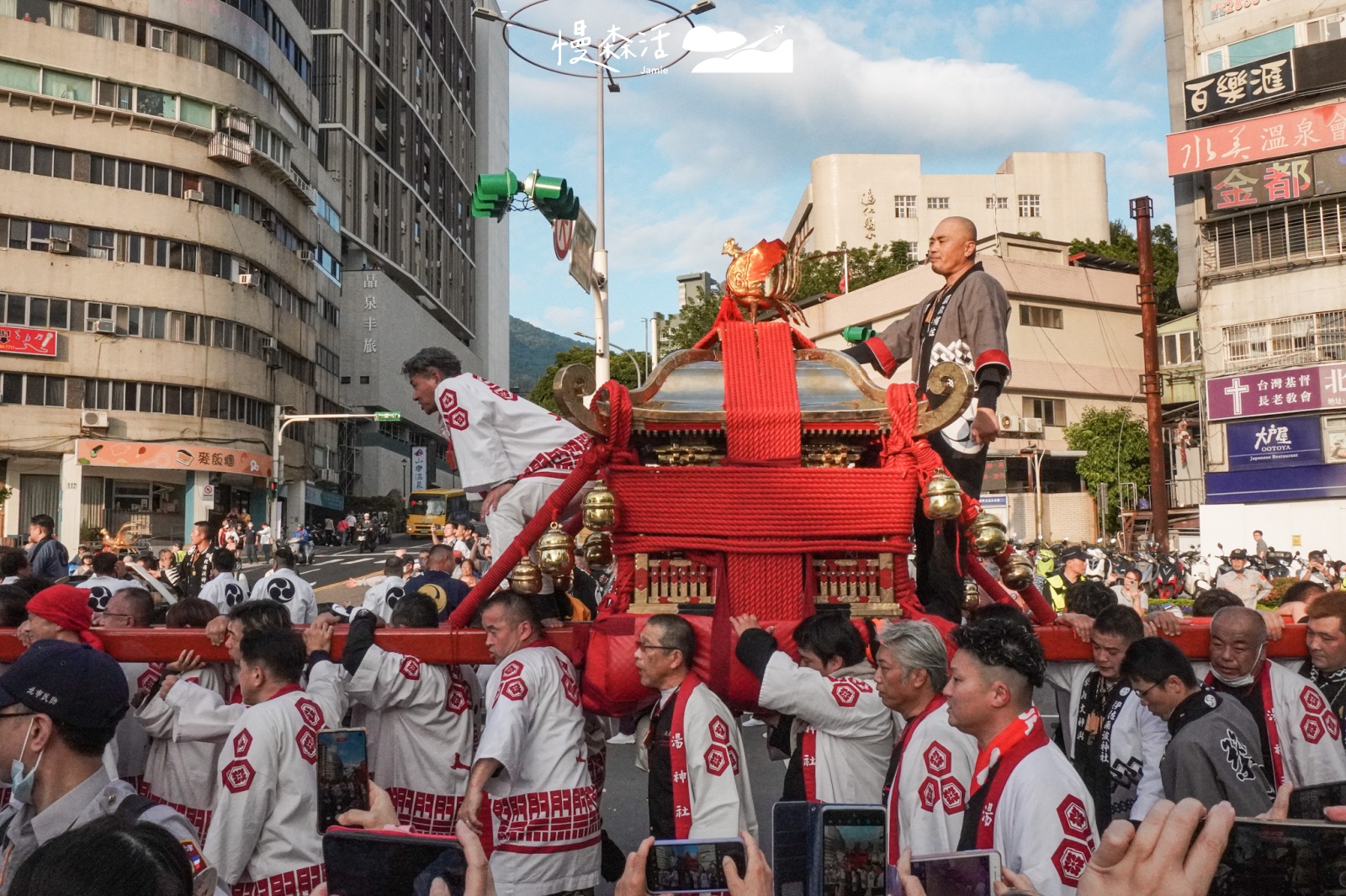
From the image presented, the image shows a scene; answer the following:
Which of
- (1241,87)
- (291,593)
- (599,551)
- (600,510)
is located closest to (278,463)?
(291,593)

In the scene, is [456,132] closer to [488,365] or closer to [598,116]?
[488,365]

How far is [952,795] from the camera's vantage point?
351cm

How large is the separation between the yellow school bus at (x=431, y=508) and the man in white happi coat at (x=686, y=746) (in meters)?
42.2

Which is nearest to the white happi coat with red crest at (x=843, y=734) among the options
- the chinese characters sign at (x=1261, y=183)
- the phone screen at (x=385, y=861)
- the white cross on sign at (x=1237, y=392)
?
the phone screen at (x=385, y=861)

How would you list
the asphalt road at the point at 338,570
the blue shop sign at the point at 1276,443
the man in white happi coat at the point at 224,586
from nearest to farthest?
the man in white happi coat at the point at 224,586
the asphalt road at the point at 338,570
the blue shop sign at the point at 1276,443

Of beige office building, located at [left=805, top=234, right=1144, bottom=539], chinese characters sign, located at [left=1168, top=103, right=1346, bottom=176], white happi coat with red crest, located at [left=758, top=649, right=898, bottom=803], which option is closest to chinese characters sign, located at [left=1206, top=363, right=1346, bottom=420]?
chinese characters sign, located at [left=1168, top=103, right=1346, bottom=176]

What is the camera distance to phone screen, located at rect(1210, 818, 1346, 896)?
6.21 ft

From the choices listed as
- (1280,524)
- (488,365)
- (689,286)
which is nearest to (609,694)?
(1280,524)

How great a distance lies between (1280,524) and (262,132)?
34746 mm

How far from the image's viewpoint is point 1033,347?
131 feet

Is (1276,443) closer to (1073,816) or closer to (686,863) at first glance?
(1073,816)

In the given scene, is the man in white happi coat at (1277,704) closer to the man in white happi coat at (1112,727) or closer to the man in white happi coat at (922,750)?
the man in white happi coat at (1112,727)

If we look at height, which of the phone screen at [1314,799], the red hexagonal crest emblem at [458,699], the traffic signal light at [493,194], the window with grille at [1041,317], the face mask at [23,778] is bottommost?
the red hexagonal crest emblem at [458,699]

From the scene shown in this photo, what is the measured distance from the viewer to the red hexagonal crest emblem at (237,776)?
13.0ft
